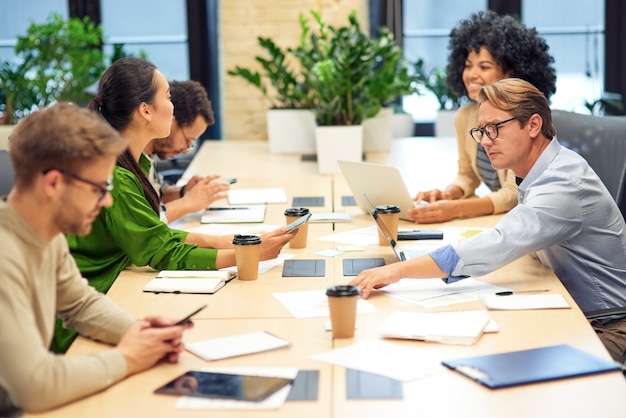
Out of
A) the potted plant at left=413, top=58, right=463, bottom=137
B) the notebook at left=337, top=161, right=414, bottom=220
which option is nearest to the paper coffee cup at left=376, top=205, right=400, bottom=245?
the notebook at left=337, top=161, right=414, bottom=220

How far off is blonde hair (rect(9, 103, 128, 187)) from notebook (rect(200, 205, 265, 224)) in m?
1.61

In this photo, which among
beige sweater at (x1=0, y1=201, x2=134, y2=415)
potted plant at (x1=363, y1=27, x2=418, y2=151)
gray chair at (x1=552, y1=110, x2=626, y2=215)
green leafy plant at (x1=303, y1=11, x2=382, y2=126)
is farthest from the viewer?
potted plant at (x1=363, y1=27, x2=418, y2=151)

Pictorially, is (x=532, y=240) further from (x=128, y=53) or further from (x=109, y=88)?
(x=128, y=53)

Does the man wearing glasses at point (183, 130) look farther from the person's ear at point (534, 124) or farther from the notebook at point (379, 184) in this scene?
the person's ear at point (534, 124)

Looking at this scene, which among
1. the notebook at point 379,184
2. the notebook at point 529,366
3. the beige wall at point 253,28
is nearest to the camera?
the notebook at point 529,366

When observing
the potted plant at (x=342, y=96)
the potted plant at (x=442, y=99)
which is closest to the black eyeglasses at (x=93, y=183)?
the potted plant at (x=342, y=96)

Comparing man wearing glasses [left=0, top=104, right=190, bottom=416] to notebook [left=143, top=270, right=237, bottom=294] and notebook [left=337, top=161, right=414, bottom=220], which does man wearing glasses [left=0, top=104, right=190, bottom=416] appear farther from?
notebook [left=337, top=161, right=414, bottom=220]

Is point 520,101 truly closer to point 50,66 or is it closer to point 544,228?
point 544,228

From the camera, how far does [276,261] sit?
2.60 m

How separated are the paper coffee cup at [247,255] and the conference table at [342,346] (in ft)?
0.11

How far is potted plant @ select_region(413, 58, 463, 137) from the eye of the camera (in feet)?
20.0

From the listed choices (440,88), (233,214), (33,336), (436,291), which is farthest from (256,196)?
(440,88)

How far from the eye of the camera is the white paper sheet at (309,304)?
209cm

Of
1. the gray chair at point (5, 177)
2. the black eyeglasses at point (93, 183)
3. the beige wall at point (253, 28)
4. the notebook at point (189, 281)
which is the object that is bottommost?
the notebook at point (189, 281)
